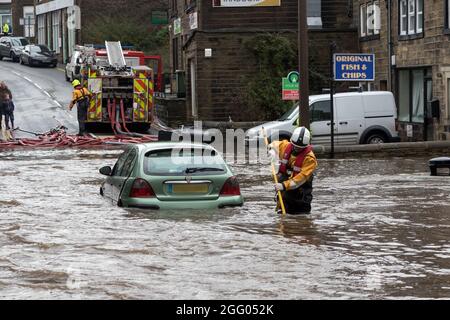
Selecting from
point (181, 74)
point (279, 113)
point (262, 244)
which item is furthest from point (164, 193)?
point (181, 74)

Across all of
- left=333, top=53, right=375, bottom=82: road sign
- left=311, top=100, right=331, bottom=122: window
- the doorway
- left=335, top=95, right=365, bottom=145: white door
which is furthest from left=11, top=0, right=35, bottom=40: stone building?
left=333, top=53, right=375, bottom=82: road sign

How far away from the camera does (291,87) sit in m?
28.5

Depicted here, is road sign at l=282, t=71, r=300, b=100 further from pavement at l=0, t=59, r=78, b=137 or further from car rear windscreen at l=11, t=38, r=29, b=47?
car rear windscreen at l=11, t=38, r=29, b=47

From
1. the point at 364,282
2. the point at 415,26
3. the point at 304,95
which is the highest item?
the point at 415,26

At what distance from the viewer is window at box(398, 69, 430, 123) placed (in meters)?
32.6

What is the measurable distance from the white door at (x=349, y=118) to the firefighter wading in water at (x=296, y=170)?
13070 mm

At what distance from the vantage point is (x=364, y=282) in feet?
34.3

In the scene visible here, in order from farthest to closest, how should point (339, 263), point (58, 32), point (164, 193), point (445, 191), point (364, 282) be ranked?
point (58, 32) → point (445, 191) → point (164, 193) → point (339, 263) → point (364, 282)

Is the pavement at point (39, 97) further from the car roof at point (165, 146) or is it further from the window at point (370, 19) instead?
the car roof at point (165, 146)

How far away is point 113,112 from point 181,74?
8.98m

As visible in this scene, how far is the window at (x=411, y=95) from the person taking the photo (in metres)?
32.6

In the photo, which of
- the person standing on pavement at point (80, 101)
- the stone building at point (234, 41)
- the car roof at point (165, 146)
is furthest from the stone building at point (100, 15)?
the car roof at point (165, 146)

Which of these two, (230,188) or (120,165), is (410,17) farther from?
(230,188)

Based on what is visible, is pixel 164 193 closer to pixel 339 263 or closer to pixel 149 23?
pixel 339 263
